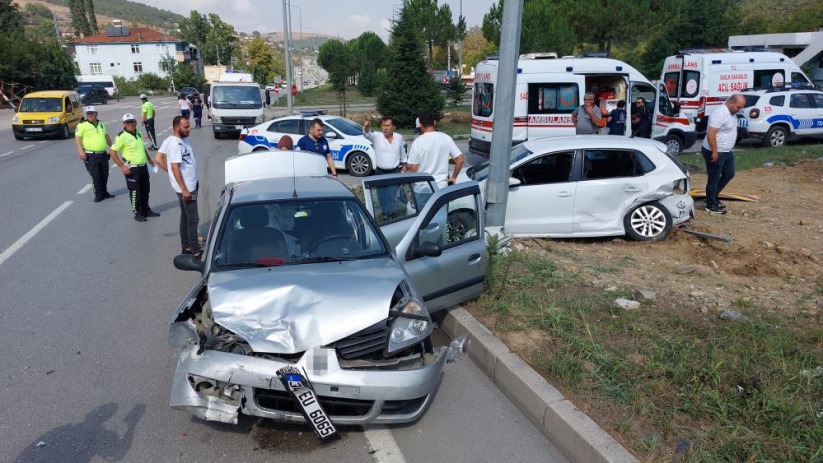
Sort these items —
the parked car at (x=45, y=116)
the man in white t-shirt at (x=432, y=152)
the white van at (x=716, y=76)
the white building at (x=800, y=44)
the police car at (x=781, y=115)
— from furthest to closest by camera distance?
the white building at (x=800, y=44) → the parked car at (x=45, y=116) → the white van at (x=716, y=76) → the police car at (x=781, y=115) → the man in white t-shirt at (x=432, y=152)

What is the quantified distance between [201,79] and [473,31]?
57.6 m

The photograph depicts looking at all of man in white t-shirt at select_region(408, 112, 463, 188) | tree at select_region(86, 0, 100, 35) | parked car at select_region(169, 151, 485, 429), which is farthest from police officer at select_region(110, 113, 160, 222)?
tree at select_region(86, 0, 100, 35)

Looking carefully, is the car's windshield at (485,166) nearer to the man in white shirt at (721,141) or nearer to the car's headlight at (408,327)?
the man in white shirt at (721,141)

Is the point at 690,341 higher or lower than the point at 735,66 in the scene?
lower

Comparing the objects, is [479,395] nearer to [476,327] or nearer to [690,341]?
[476,327]

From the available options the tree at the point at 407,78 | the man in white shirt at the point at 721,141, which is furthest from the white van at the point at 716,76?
the tree at the point at 407,78

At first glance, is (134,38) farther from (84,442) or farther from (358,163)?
(84,442)

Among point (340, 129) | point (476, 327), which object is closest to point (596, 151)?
point (476, 327)

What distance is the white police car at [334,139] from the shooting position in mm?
15906

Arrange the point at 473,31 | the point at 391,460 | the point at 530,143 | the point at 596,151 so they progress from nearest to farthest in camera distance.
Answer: the point at 391,460
the point at 596,151
the point at 530,143
the point at 473,31

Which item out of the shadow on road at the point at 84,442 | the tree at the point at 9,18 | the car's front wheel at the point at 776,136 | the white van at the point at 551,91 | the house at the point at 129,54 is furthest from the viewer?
the house at the point at 129,54

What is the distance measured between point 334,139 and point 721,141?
912 cm

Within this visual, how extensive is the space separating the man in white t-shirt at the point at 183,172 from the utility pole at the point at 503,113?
3654mm

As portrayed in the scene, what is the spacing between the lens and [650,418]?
4.00 meters
